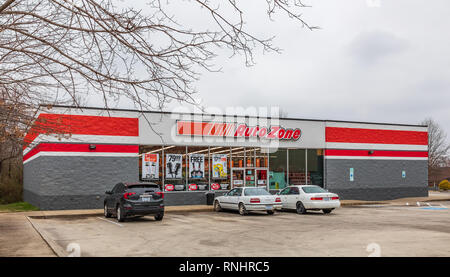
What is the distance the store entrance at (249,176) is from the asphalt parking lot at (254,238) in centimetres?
1138

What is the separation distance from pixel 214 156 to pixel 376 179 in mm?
13063

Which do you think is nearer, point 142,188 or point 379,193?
point 142,188

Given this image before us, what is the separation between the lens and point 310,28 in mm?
6746

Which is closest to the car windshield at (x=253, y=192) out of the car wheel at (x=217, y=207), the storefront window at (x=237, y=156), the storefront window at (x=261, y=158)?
Result: the car wheel at (x=217, y=207)

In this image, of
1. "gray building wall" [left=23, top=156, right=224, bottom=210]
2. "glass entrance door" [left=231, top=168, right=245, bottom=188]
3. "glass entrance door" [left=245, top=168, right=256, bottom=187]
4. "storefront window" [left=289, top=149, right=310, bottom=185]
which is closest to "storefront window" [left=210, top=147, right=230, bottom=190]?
"glass entrance door" [left=231, top=168, right=245, bottom=188]

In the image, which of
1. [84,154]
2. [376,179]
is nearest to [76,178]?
[84,154]

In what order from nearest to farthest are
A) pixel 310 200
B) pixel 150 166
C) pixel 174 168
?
pixel 310 200, pixel 150 166, pixel 174 168

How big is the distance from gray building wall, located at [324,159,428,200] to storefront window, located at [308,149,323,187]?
450 millimetres

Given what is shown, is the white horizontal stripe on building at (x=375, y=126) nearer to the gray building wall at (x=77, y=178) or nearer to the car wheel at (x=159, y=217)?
the gray building wall at (x=77, y=178)

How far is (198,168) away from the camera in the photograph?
91.9 ft

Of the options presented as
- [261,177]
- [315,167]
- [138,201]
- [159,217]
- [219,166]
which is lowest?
[159,217]

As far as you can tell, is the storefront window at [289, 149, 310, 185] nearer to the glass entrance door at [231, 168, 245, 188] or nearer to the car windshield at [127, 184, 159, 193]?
the glass entrance door at [231, 168, 245, 188]

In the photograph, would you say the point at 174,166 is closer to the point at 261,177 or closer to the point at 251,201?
the point at 261,177

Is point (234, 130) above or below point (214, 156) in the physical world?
above
